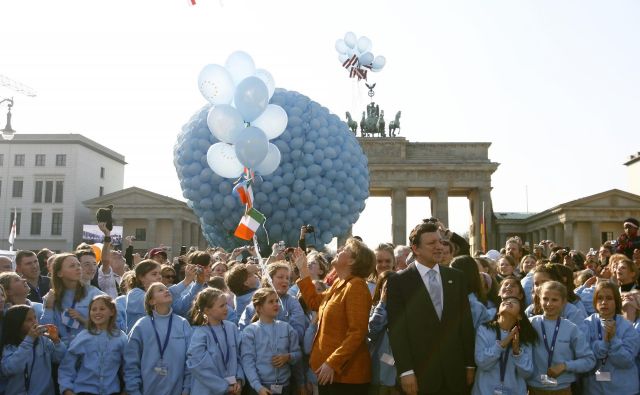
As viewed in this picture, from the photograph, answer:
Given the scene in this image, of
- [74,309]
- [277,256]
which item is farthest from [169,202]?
[74,309]

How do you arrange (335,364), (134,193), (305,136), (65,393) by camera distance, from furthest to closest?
(134,193), (305,136), (65,393), (335,364)

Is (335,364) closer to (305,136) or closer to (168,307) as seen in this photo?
(168,307)

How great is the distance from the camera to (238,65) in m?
15.3

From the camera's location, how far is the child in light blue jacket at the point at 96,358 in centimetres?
657

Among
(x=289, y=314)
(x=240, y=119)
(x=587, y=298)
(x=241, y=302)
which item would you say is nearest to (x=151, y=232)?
(x=240, y=119)

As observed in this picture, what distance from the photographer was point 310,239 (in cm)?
1991

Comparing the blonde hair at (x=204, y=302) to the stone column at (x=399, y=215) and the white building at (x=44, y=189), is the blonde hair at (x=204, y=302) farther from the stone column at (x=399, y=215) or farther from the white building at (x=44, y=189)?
the white building at (x=44, y=189)

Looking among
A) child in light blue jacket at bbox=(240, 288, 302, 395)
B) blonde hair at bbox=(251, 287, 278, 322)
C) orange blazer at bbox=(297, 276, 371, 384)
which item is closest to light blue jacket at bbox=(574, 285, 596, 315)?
orange blazer at bbox=(297, 276, 371, 384)

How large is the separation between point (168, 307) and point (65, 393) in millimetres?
1277

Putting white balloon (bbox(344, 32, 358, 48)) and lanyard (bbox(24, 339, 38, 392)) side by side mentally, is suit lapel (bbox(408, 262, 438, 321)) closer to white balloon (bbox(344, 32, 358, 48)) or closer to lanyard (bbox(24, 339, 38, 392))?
lanyard (bbox(24, 339, 38, 392))

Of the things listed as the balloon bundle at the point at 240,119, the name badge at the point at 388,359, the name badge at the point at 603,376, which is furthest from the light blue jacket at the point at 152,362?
the balloon bundle at the point at 240,119

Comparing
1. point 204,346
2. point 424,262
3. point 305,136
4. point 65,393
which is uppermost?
point 305,136

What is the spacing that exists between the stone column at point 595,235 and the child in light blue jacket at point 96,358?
5651 centimetres

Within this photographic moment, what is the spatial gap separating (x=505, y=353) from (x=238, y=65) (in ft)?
35.3
